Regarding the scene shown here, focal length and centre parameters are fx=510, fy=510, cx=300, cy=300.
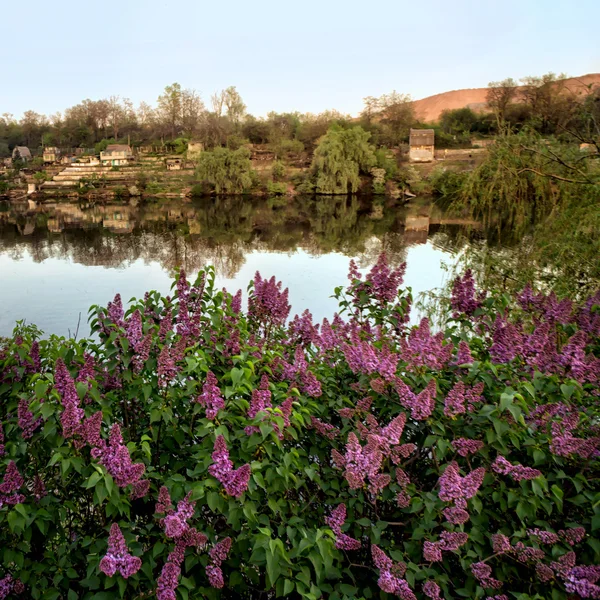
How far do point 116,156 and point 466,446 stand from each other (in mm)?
88633

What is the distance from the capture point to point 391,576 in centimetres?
223

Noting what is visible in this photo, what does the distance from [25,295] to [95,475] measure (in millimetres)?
16386

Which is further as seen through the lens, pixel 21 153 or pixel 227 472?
pixel 21 153

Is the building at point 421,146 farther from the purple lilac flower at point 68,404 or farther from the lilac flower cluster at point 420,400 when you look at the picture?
the purple lilac flower at point 68,404

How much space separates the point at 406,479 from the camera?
2453 millimetres

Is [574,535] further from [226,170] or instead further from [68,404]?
[226,170]

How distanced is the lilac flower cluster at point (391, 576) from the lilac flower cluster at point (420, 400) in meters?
0.65

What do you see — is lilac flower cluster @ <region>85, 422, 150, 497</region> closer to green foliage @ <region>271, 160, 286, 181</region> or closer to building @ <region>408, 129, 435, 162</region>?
green foliage @ <region>271, 160, 286, 181</region>

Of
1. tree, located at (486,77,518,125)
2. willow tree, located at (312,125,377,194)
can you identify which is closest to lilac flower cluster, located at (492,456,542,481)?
willow tree, located at (312,125,377,194)

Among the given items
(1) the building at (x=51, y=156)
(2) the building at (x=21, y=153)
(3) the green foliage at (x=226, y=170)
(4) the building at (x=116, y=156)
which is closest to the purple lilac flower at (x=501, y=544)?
(3) the green foliage at (x=226, y=170)

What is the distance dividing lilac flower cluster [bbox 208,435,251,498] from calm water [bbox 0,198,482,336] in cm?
521

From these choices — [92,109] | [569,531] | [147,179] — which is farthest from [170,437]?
[92,109]

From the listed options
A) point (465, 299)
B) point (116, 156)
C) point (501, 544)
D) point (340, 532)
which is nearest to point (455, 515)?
point (501, 544)

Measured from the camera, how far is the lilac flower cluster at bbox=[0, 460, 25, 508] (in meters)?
2.29
